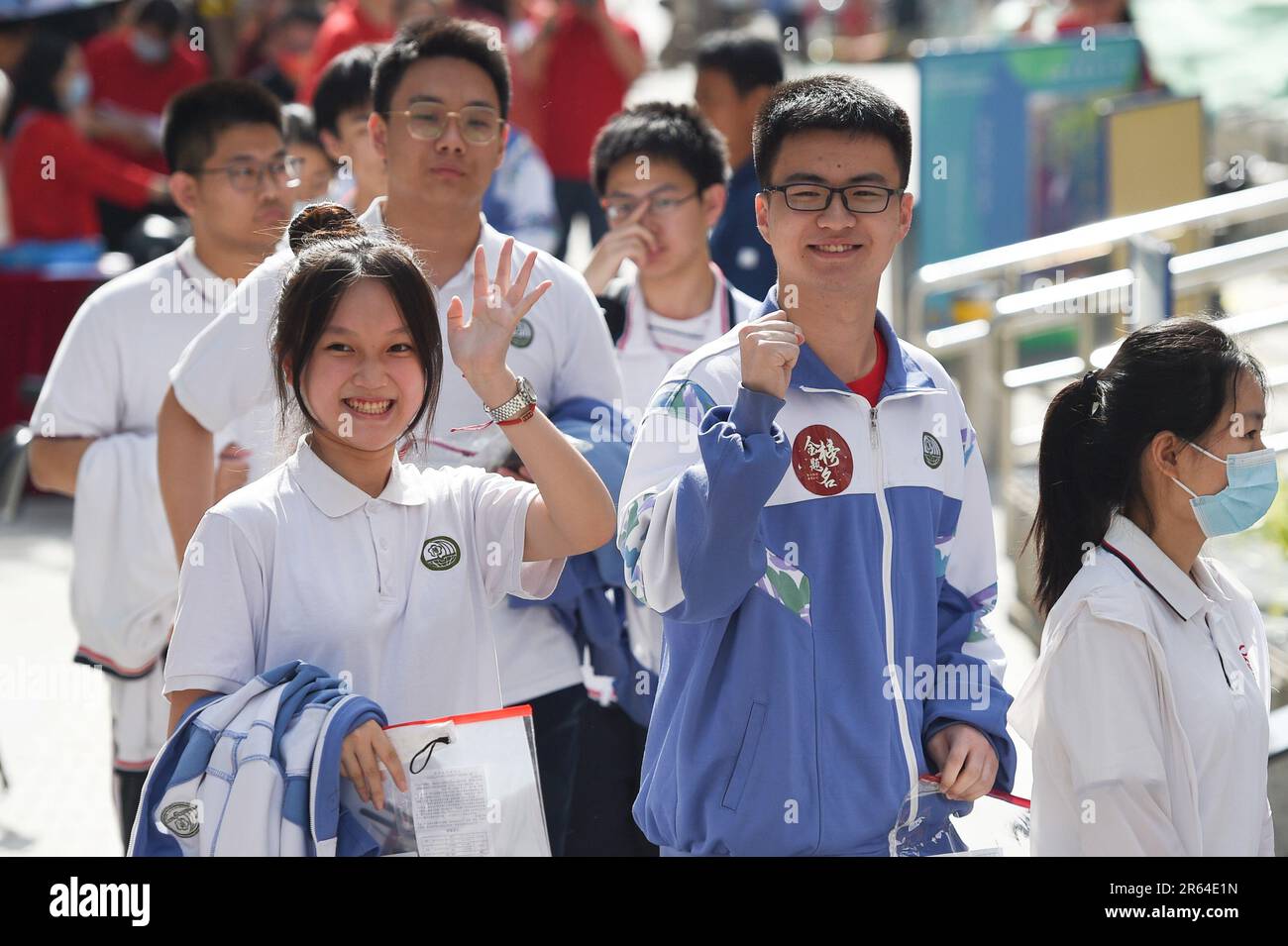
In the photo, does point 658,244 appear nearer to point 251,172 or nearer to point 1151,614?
point 251,172

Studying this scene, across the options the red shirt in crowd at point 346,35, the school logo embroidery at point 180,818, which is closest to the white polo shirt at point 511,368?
the school logo embroidery at point 180,818

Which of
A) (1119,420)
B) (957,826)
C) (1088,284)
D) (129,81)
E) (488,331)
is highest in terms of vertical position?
(129,81)

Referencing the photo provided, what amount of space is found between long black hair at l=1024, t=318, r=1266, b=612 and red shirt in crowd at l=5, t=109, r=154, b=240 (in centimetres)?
718

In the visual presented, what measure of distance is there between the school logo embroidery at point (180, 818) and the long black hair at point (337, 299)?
690 mm

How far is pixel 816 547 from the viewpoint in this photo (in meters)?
2.65

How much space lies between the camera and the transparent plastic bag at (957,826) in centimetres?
270

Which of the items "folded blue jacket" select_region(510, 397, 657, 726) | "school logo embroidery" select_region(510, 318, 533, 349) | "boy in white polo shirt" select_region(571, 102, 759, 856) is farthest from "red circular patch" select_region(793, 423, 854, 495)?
"boy in white polo shirt" select_region(571, 102, 759, 856)

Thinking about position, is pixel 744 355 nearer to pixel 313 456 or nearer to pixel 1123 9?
pixel 313 456

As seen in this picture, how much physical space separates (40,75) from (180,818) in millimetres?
7330

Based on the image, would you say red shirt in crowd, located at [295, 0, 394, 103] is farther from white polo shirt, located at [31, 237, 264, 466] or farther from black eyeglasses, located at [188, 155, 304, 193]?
white polo shirt, located at [31, 237, 264, 466]

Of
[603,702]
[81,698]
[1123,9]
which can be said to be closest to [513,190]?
[81,698]

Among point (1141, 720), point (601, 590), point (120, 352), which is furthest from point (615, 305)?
point (1141, 720)

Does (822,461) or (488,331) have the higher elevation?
(488,331)

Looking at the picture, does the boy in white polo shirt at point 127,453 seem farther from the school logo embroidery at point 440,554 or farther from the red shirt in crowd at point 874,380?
the red shirt in crowd at point 874,380
